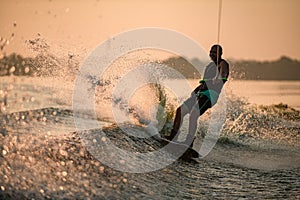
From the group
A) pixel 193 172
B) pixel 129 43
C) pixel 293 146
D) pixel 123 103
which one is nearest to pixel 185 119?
pixel 193 172

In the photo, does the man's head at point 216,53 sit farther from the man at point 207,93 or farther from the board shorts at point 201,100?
the board shorts at point 201,100

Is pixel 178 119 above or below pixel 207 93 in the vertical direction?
below

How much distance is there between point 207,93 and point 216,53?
0.50 m

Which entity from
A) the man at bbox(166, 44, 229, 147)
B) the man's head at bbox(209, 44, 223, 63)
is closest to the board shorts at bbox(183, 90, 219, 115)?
the man at bbox(166, 44, 229, 147)

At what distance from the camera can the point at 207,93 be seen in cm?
643

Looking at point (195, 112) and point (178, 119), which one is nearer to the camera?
point (178, 119)

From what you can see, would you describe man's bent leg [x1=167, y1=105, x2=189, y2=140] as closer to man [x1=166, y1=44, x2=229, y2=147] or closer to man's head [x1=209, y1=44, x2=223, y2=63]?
man [x1=166, y1=44, x2=229, y2=147]

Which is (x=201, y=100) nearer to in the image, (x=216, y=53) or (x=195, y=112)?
(x=195, y=112)

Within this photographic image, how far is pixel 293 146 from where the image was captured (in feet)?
30.2

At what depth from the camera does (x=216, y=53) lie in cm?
644

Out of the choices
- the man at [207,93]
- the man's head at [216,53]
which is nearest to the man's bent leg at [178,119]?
the man at [207,93]

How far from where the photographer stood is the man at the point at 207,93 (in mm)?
6402

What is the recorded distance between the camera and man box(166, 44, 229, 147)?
21.0 ft

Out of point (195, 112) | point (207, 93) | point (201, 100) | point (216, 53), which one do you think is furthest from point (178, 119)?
point (216, 53)
